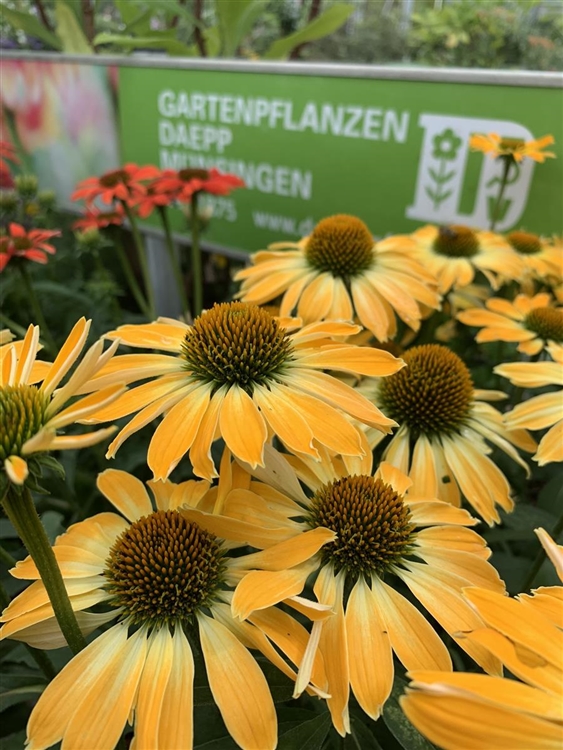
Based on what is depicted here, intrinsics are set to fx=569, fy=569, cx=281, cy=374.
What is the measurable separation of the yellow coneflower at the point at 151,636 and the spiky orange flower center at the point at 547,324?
60cm

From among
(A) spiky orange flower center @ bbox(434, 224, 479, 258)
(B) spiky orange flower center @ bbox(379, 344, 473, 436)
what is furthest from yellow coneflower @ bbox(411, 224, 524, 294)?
(B) spiky orange flower center @ bbox(379, 344, 473, 436)

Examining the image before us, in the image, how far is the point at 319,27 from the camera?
1.46 metres

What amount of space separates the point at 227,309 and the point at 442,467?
29 cm

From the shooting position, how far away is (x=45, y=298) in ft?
4.43

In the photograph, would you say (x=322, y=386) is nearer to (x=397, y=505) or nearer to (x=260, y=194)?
(x=397, y=505)

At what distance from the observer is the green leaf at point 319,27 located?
56.3 inches

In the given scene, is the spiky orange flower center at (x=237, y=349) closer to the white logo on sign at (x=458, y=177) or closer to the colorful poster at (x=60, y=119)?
the white logo on sign at (x=458, y=177)

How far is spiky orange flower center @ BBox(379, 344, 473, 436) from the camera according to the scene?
0.65m

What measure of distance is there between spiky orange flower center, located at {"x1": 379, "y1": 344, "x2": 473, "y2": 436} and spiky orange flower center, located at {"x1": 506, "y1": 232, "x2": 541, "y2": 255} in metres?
0.46

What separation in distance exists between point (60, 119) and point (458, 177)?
1158 millimetres

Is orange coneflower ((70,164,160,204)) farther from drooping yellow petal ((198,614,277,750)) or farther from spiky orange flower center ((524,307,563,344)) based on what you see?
drooping yellow petal ((198,614,277,750))

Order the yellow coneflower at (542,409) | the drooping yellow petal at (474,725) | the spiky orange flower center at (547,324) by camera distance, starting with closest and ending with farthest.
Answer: the drooping yellow petal at (474,725)
the yellow coneflower at (542,409)
the spiky orange flower center at (547,324)

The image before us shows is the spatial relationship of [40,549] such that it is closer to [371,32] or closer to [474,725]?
[474,725]

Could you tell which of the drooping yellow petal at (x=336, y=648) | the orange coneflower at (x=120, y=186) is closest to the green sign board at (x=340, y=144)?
the orange coneflower at (x=120, y=186)
